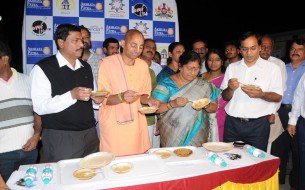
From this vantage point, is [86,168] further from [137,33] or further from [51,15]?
[51,15]

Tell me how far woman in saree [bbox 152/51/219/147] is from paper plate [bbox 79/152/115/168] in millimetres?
852

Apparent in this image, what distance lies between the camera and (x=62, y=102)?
2156mm

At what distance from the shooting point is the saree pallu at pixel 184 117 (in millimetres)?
2693

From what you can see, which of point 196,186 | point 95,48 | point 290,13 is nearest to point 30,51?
point 95,48

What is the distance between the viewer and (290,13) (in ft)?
38.0

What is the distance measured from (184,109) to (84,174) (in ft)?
4.22

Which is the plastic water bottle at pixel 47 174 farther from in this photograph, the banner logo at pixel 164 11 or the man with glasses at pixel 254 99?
the banner logo at pixel 164 11

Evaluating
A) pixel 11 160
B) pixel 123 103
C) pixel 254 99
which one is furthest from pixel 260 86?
pixel 11 160

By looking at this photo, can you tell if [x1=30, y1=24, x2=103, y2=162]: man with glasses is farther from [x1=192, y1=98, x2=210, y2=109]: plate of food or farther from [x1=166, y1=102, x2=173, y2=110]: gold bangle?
[x1=192, y1=98, x2=210, y2=109]: plate of food

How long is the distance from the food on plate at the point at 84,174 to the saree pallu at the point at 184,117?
3.64 ft

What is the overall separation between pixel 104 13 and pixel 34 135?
124 inches

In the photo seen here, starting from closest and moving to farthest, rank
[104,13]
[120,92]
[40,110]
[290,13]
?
[40,110] < [120,92] < [104,13] < [290,13]

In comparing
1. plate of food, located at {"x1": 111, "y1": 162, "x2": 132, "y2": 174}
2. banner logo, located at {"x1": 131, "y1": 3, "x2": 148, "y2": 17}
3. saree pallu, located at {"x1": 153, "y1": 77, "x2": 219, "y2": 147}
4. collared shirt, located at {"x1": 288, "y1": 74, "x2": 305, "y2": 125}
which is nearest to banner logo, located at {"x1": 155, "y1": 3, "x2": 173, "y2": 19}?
banner logo, located at {"x1": 131, "y1": 3, "x2": 148, "y2": 17}

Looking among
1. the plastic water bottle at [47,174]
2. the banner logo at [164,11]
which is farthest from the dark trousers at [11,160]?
the banner logo at [164,11]
